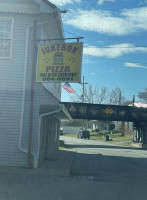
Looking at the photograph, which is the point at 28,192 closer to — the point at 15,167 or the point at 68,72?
the point at 15,167

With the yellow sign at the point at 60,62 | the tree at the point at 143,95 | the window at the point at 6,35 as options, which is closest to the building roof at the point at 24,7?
the window at the point at 6,35

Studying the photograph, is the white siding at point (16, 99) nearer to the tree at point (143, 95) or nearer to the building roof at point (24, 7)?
the building roof at point (24, 7)

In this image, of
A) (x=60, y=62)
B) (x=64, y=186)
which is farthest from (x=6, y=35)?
(x=64, y=186)

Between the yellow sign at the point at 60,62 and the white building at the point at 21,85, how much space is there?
28.6 inches

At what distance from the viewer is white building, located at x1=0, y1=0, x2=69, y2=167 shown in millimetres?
11898

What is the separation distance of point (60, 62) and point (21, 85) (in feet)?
6.72

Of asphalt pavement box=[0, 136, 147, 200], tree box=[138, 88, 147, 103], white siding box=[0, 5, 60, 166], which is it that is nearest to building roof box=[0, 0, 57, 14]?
white siding box=[0, 5, 60, 166]

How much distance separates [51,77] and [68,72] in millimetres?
700

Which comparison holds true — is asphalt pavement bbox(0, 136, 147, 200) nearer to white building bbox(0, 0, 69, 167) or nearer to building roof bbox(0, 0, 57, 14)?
white building bbox(0, 0, 69, 167)

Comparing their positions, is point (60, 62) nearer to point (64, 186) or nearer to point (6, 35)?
point (6, 35)

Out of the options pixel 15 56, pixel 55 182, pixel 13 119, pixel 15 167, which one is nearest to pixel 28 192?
pixel 55 182

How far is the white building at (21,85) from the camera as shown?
39.0ft

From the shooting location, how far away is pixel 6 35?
1244 centimetres

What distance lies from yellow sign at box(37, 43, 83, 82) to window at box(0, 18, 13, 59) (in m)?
1.79
